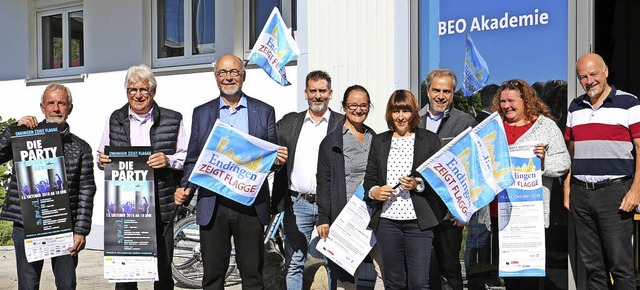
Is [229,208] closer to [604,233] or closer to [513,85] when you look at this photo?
[513,85]

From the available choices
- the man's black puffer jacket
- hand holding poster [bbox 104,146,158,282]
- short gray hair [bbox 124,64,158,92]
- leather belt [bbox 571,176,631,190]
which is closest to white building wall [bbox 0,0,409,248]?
leather belt [bbox 571,176,631,190]

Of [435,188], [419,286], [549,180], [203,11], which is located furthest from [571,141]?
[203,11]

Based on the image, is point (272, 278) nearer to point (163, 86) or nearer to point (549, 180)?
point (549, 180)

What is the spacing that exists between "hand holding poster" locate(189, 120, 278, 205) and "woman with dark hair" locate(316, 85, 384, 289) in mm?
384

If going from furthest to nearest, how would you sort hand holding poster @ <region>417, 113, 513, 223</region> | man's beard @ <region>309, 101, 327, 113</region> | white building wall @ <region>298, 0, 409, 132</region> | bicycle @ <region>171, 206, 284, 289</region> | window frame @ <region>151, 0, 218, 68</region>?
window frame @ <region>151, 0, 218, 68</region>, bicycle @ <region>171, 206, 284, 289</region>, white building wall @ <region>298, 0, 409, 132</region>, man's beard @ <region>309, 101, 327, 113</region>, hand holding poster @ <region>417, 113, 513, 223</region>

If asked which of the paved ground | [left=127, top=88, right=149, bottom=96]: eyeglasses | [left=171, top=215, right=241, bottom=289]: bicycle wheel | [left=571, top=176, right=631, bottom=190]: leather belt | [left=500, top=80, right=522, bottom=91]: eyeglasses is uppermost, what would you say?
[left=500, top=80, right=522, bottom=91]: eyeglasses

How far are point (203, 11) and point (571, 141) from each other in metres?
5.81

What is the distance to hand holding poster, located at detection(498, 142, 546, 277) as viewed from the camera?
5.31 meters

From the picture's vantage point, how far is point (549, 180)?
5480mm

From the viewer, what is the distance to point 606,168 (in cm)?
510

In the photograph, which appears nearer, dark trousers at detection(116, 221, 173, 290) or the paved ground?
dark trousers at detection(116, 221, 173, 290)

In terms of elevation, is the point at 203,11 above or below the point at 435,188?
above

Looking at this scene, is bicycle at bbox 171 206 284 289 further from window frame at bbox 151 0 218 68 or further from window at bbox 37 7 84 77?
window at bbox 37 7 84 77

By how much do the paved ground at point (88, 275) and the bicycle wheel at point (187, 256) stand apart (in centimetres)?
36
